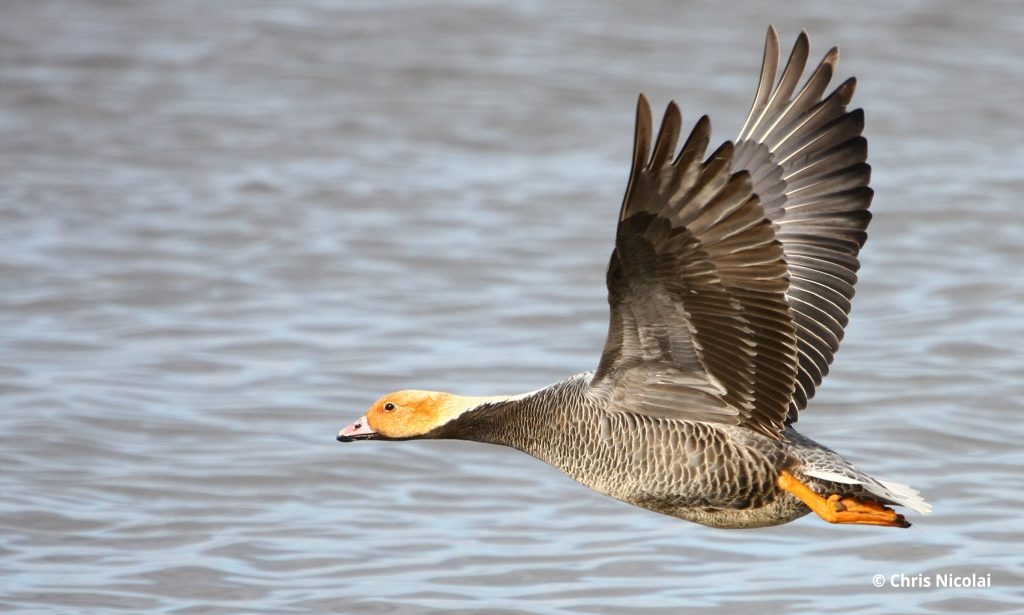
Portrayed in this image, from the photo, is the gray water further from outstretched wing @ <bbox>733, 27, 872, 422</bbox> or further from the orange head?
outstretched wing @ <bbox>733, 27, 872, 422</bbox>

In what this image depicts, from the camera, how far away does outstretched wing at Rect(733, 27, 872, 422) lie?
20.7ft

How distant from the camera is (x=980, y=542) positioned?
23.9 feet

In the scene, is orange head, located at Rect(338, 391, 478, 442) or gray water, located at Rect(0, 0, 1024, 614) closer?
orange head, located at Rect(338, 391, 478, 442)

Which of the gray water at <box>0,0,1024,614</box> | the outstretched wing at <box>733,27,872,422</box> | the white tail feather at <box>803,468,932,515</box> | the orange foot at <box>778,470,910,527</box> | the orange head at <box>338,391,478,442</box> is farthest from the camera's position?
the gray water at <box>0,0,1024,614</box>

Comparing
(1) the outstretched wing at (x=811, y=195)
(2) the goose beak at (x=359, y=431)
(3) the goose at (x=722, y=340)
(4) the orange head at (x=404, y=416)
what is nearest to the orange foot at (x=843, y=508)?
(3) the goose at (x=722, y=340)

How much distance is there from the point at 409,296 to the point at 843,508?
19.7ft

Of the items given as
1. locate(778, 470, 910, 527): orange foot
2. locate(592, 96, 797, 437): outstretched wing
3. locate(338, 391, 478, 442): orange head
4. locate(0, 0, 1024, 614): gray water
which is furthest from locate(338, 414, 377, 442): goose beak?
locate(778, 470, 910, 527): orange foot

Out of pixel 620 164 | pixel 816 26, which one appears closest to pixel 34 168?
pixel 620 164

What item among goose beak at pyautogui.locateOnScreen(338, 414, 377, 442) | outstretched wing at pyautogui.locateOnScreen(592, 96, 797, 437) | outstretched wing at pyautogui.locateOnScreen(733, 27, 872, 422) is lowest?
goose beak at pyautogui.locateOnScreen(338, 414, 377, 442)

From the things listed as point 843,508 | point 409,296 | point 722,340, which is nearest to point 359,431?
point 722,340

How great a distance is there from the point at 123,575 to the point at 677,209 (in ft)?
11.6

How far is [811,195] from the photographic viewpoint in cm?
647

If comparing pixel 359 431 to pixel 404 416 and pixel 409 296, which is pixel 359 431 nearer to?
pixel 404 416

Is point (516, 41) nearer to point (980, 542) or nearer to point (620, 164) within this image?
point (620, 164)
